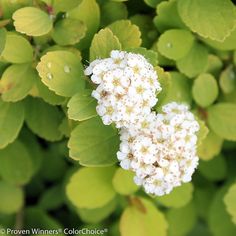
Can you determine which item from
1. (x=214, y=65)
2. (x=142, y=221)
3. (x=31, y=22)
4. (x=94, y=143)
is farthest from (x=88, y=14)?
(x=142, y=221)

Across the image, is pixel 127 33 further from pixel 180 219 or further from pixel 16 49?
pixel 180 219

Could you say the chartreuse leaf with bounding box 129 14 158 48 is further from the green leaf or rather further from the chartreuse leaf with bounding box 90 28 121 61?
the green leaf

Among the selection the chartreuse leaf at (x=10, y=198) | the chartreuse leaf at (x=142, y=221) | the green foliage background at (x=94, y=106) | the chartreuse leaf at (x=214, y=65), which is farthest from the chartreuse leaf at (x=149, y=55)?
Result: the chartreuse leaf at (x=10, y=198)

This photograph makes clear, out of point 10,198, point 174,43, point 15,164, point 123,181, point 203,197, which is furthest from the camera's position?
point 203,197

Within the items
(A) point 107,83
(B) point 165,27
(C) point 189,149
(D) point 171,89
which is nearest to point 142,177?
(C) point 189,149

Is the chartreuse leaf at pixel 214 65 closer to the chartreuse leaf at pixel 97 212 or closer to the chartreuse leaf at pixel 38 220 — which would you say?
the chartreuse leaf at pixel 97 212
